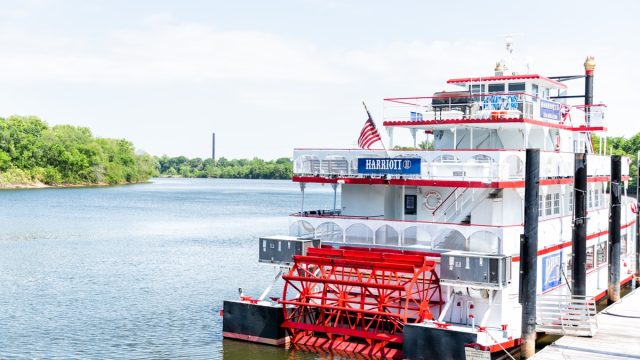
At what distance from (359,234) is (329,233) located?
0.92 metres

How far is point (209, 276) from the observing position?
39.7 metres

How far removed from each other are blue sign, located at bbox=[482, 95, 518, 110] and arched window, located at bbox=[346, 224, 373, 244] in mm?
5563

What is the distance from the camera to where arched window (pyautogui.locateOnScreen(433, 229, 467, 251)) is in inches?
904

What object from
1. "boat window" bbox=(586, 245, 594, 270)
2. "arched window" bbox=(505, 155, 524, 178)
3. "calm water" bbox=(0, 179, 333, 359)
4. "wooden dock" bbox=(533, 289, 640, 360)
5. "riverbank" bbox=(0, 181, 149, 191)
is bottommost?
"calm water" bbox=(0, 179, 333, 359)

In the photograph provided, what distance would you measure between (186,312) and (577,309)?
13842 millimetres

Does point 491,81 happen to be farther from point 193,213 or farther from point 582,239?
point 193,213

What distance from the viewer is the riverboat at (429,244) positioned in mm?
21531

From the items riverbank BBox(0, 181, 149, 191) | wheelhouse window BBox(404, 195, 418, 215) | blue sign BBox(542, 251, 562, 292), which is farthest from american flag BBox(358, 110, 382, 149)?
riverbank BBox(0, 181, 149, 191)

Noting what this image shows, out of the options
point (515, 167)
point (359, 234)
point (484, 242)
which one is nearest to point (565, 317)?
point (484, 242)

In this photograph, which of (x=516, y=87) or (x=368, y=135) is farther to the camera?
(x=516, y=87)

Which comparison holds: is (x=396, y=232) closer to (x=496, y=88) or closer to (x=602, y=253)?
(x=496, y=88)

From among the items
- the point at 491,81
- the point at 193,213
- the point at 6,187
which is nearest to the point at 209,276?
the point at 491,81

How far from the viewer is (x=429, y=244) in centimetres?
2338

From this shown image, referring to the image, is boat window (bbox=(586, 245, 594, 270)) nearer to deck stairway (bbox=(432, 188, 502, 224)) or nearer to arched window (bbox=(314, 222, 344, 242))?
deck stairway (bbox=(432, 188, 502, 224))
